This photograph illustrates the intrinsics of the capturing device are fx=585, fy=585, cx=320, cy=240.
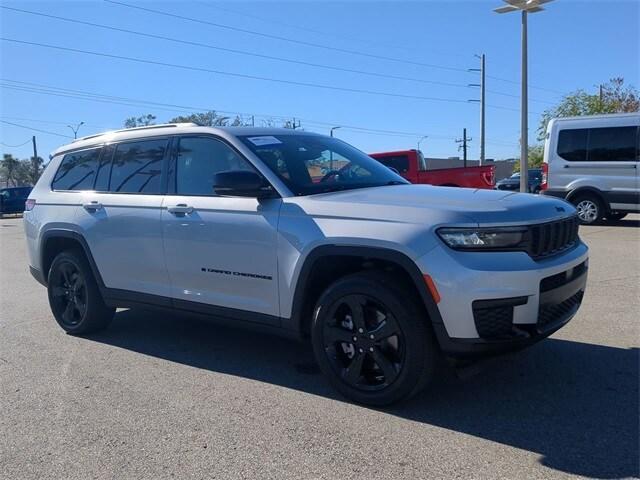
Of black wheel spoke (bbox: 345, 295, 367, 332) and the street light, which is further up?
the street light

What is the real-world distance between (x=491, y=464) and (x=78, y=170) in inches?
185

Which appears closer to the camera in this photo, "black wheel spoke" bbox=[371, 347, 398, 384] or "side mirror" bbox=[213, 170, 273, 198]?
"black wheel spoke" bbox=[371, 347, 398, 384]

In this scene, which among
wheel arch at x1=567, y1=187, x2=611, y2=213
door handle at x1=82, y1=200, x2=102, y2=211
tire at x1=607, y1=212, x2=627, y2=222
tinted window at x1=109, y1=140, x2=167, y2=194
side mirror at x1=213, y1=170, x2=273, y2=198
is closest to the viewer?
side mirror at x1=213, y1=170, x2=273, y2=198

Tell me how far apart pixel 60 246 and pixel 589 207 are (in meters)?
11.8

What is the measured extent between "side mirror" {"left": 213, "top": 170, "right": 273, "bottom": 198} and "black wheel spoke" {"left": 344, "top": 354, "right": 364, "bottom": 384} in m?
1.33

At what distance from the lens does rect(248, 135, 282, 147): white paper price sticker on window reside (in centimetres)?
452

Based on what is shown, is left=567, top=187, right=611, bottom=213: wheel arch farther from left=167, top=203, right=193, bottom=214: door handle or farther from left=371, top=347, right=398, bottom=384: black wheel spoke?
left=371, top=347, right=398, bottom=384: black wheel spoke

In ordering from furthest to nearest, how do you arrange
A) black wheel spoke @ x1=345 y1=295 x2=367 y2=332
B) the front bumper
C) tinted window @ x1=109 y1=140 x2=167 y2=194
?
tinted window @ x1=109 y1=140 x2=167 y2=194
black wheel spoke @ x1=345 y1=295 x2=367 y2=332
the front bumper

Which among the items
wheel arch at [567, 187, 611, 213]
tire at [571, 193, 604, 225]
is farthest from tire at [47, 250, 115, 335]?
tire at [571, 193, 604, 225]

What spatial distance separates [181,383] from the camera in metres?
4.32

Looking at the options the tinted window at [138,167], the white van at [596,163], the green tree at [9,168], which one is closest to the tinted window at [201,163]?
the tinted window at [138,167]

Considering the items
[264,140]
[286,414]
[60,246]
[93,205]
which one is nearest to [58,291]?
[60,246]

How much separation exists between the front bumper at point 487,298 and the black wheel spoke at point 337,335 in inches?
23.8

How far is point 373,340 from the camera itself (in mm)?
3660
